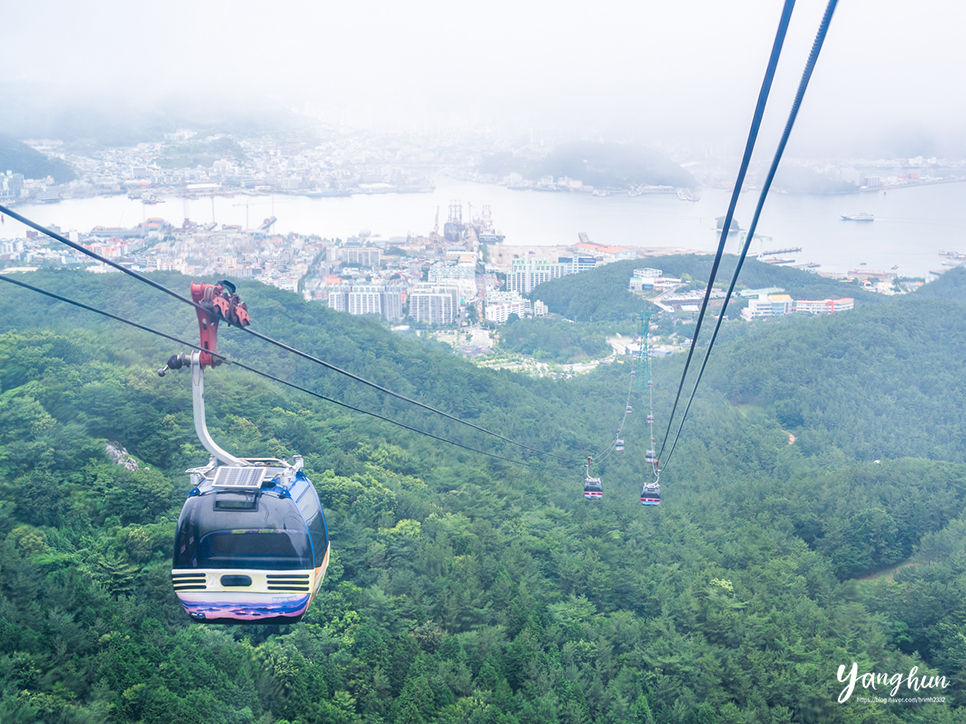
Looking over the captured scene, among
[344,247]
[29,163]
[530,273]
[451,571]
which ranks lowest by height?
[451,571]

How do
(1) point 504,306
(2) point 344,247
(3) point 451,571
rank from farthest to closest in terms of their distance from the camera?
(2) point 344,247
(1) point 504,306
(3) point 451,571

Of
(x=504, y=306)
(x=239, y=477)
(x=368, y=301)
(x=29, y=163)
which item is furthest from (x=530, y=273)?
(x=239, y=477)

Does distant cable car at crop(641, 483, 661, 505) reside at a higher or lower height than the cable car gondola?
lower

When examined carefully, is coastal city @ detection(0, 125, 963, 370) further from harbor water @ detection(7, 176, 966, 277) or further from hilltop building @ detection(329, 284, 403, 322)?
harbor water @ detection(7, 176, 966, 277)

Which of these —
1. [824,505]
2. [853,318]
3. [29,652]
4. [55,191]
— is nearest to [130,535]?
[29,652]

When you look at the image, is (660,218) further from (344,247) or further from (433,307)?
(433,307)

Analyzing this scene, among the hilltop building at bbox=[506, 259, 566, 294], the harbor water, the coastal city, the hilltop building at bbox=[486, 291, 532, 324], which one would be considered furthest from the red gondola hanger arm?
the hilltop building at bbox=[506, 259, 566, 294]

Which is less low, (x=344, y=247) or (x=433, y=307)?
(x=344, y=247)

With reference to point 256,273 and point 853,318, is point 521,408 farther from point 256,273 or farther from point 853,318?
point 256,273
